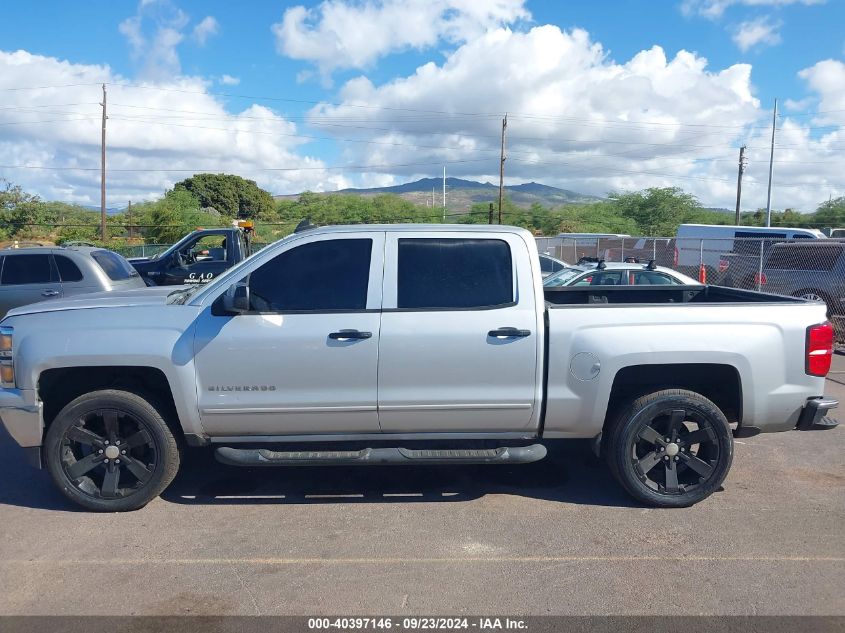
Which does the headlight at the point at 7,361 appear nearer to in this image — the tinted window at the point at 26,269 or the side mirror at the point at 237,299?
the side mirror at the point at 237,299

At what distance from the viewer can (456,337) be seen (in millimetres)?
4711

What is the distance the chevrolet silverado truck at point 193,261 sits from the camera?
1512cm

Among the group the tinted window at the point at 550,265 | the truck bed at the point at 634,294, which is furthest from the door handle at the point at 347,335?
the tinted window at the point at 550,265

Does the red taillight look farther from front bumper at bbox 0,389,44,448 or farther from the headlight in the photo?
the headlight

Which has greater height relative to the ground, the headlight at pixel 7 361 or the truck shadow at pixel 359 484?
the headlight at pixel 7 361

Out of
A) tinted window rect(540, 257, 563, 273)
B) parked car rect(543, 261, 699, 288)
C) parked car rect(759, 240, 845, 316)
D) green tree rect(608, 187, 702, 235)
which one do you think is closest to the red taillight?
parked car rect(543, 261, 699, 288)

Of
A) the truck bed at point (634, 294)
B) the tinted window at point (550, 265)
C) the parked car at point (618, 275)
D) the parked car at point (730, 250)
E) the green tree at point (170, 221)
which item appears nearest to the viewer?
the truck bed at point (634, 294)

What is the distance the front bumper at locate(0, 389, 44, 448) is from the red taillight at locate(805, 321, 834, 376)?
5199 mm

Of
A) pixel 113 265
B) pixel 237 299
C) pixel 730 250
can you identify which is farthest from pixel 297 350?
pixel 730 250

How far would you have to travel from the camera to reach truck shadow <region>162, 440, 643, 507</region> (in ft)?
17.1

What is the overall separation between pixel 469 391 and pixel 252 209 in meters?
77.1

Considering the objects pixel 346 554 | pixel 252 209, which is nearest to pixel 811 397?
pixel 346 554

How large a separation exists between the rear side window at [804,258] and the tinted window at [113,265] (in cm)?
1264

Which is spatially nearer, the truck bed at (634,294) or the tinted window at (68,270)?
the truck bed at (634,294)
